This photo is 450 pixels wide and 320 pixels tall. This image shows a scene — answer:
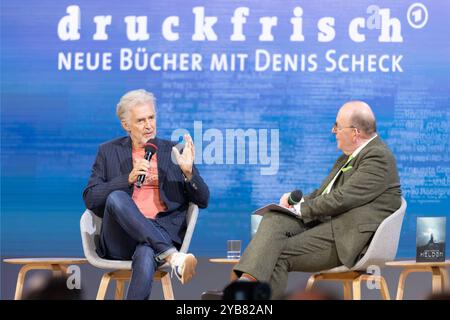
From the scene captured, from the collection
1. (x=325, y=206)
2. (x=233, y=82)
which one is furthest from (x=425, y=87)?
(x=325, y=206)

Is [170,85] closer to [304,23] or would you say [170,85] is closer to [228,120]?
[228,120]

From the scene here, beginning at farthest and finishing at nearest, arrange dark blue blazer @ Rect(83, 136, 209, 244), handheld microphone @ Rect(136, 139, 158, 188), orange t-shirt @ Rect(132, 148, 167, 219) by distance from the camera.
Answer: orange t-shirt @ Rect(132, 148, 167, 219) → dark blue blazer @ Rect(83, 136, 209, 244) → handheld microphone @ Rect(136, 139, 158, 188)

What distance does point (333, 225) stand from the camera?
13.0ft

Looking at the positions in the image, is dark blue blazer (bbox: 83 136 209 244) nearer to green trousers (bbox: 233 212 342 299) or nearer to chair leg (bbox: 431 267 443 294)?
green trousers (bbox: 233 212 342 299)

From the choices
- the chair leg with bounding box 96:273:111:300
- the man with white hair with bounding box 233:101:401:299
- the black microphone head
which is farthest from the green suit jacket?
the chair leg with bounding box 96:273:111:300

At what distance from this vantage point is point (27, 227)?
226 inches

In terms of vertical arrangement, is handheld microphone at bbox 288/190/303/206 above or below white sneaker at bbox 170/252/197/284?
above

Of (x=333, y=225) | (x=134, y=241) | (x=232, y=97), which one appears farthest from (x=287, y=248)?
(x=232, y=97)

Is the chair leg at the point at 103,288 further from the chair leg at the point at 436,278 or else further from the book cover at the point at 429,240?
the chair leg at the point at 436,278

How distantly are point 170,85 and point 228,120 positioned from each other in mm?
488

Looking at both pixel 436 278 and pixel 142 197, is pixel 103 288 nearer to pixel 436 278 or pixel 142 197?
pixel 142 197

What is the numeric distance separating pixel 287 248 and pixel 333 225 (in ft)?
0.85

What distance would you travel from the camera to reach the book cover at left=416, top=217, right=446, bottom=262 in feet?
14.2

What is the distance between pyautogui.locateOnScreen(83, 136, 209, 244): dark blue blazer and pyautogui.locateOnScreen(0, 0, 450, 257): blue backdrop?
1.35 meters
